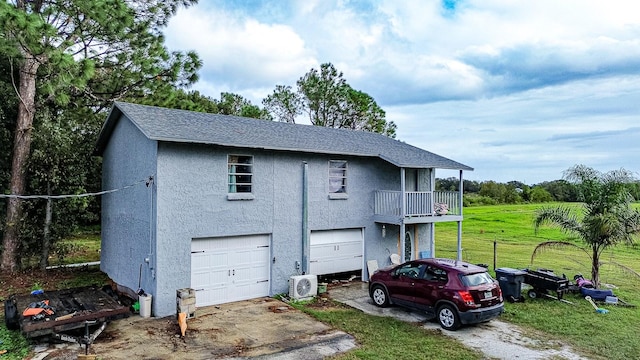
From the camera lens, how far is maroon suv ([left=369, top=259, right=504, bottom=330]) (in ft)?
33.7

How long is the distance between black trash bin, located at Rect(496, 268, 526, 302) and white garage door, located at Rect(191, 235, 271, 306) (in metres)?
8.03

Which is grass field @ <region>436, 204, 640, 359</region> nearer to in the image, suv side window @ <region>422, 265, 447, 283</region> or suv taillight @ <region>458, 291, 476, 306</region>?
suv taillight @ <region>458, 291, 476, 306</region>

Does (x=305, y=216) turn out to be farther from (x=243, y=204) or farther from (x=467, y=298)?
(x=467, y=298)

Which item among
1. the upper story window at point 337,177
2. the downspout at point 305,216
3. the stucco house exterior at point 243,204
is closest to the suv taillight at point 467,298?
the stucco house exterior at point 243,204

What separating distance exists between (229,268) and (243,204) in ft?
6.90

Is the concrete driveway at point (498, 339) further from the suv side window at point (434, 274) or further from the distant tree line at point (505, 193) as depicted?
the distant tree line at point (505, 193)

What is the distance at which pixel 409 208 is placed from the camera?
15664mm

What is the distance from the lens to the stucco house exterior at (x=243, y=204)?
11.7m

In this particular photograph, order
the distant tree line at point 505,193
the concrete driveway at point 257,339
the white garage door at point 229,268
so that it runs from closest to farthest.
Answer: the concrete driveway at point 257,339, the white garage door at point 229,268, the distant tree line at point 505,193

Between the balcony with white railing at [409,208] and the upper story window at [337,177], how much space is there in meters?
1.60

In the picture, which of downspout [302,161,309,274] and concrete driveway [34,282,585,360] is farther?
downspout [302,161,309,274]

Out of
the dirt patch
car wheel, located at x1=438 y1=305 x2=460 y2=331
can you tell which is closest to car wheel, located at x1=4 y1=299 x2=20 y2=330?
the dirt patch

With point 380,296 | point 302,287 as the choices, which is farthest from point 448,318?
point 302,287

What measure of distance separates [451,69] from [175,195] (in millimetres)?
15523
